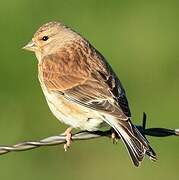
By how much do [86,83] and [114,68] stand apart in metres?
4.06

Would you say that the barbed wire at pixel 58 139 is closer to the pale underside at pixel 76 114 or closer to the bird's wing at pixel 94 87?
the bird's wing at pixel 94 87

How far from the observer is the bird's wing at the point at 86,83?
29.2 ft

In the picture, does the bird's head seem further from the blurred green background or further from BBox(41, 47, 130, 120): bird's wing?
the blurred green background


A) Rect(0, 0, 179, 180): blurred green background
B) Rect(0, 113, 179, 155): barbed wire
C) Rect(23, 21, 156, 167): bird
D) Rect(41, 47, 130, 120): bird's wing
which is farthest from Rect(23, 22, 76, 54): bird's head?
Rect(0, 113, 179, 155): barbed wire

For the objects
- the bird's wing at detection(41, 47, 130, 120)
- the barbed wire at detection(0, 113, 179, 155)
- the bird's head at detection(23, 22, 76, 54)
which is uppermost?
the bird's head at detection(23, 22, 76, 54)

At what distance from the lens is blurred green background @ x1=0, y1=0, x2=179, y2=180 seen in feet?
37.3

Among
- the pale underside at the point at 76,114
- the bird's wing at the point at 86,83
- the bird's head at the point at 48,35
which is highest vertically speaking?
the bird's head at the point at 48,35

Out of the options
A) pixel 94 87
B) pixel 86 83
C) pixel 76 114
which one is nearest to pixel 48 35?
pixel 86 83

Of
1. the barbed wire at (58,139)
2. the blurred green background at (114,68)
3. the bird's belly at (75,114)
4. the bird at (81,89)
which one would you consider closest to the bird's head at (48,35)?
the bird at (81,89)

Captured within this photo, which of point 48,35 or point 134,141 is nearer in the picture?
point 134,141

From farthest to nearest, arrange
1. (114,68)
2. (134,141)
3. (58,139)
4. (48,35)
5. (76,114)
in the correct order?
(114,68) < (48,35) < (76,114) < (134,141) < (58,139)

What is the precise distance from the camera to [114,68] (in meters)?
13.4

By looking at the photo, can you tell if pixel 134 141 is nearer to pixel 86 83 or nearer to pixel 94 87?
pixel 94 87

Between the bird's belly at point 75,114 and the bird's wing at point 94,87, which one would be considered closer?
the bird's wing at point 94,87
